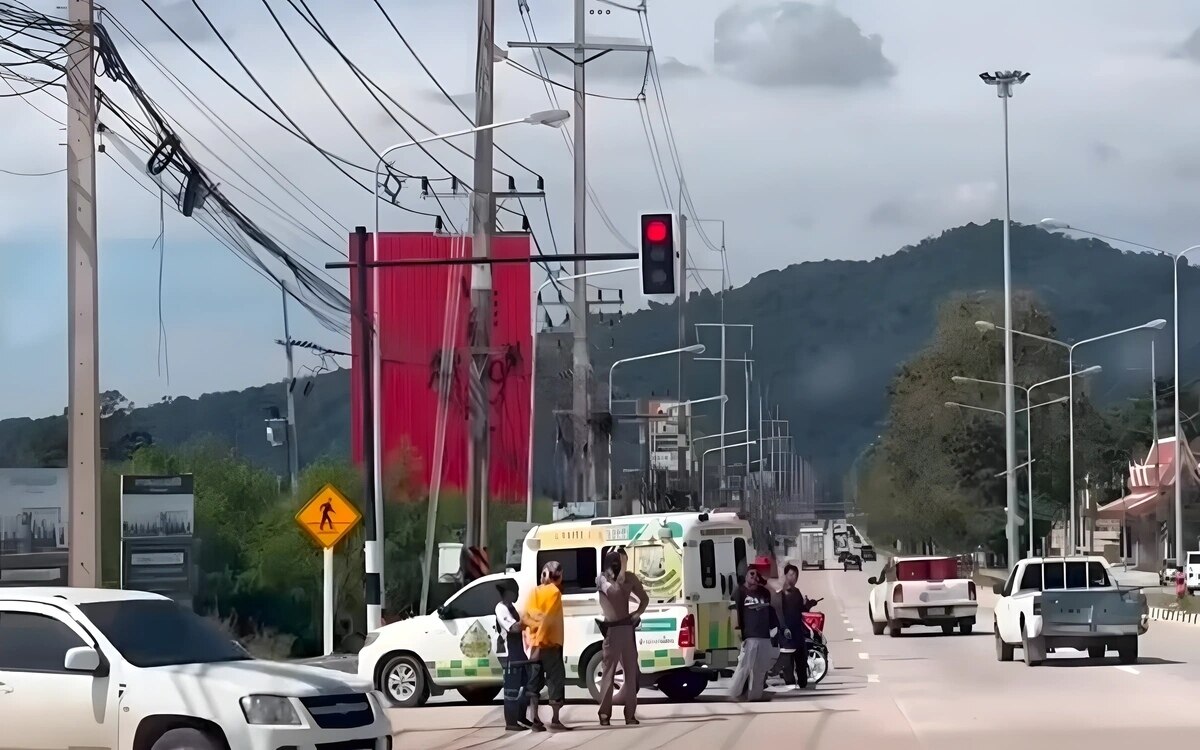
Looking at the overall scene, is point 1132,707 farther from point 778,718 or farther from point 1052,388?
point 1052,388

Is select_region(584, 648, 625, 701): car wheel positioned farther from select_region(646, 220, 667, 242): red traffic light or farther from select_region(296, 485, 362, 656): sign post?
select_region(646, 220, 667, 242): red traffic light

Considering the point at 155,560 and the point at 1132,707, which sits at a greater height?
the point at 155,560

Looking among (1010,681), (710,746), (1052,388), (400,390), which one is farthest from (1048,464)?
(710,746)

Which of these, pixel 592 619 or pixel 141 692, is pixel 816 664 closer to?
pixel 592 619

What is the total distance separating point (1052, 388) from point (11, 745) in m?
96.4

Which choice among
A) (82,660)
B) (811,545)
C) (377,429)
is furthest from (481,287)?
(811,545)

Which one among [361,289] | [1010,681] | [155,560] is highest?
[361,289]

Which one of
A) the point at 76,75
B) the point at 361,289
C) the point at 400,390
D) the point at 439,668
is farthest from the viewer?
the point at 400,390

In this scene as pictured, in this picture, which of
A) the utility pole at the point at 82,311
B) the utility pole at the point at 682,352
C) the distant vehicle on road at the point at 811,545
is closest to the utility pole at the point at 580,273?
the utility pole at the point at 682,352

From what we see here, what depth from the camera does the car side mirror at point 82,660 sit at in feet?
42.8

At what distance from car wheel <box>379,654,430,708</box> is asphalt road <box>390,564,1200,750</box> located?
1.22 ft

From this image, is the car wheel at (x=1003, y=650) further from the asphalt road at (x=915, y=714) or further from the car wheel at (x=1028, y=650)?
the car wheel at (x=1028, y=650)

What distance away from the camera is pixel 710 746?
58.4 feet

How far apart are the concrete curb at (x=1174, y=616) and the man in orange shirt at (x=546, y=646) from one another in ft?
107
